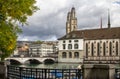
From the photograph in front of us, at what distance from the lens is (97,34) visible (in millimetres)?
129625

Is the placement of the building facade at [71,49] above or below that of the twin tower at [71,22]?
below

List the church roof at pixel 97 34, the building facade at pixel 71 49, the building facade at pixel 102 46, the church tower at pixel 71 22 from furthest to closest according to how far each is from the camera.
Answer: the church tower at pixel 71 22, the building facade at pixel 71 49, the church roof at pixel 97 34, the building facade at pixel 102 46

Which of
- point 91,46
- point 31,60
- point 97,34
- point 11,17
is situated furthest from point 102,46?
point 11,17

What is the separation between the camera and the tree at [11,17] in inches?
696

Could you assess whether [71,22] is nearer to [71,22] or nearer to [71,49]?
[71,22]

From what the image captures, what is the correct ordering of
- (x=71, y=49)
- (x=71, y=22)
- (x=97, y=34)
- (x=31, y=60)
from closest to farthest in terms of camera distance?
(x=97, y=34)
(x=71, y=49)
(x=31, y=60)
(x=71, y=22)

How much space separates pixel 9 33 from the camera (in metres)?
18.2

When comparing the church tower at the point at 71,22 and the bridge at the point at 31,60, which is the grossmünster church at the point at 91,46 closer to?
the bridge at the point at 31,60

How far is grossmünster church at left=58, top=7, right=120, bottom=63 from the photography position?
123 m

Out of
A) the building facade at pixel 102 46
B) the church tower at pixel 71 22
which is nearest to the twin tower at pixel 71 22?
the church tower at pixel 71 22

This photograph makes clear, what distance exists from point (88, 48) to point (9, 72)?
365ft

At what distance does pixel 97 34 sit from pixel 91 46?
456 centimetres

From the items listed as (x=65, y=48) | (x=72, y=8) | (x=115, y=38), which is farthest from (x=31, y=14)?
(x=72, y=8)

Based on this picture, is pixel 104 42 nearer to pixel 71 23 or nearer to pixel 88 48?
pixel 88 48
